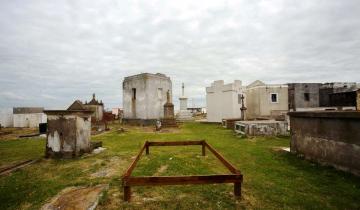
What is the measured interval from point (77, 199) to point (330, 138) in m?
6.93

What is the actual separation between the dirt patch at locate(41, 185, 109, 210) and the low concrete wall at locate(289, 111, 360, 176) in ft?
20.6

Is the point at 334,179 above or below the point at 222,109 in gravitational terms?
below

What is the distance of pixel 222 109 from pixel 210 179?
2272 cm

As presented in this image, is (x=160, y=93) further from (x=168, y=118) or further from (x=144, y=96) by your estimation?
(x=168, y=118)

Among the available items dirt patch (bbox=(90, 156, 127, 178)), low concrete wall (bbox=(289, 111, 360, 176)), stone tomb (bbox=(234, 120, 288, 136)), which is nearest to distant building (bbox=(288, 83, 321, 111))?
stone tomb (bbox=(234, 120, 288, 136))

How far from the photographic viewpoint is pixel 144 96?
23828 mm

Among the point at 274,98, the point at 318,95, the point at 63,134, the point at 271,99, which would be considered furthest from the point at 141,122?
the point at 318,95

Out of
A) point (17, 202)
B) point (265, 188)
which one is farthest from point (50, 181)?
point (265, 188)

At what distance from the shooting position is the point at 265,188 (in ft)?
15.6

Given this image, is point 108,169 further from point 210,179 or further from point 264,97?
point 264,97

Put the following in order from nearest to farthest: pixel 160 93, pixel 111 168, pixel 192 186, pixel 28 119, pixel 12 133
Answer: pixel 192 186 → pixel 111 168 → pixel 12 133 → pixel 28 119 → pixel 160 93

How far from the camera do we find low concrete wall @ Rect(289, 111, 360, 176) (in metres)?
5.48

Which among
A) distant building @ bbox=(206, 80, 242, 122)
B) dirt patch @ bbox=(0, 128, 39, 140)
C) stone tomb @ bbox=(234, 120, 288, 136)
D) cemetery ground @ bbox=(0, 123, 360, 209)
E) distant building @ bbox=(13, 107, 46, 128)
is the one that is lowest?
cemetery ground @ bbox=(0, 123, 360, 209)

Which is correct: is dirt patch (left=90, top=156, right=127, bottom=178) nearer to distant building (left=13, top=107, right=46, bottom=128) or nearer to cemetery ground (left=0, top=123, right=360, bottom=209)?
cemetery ground (left=0, top=123, right=360, bottom=209)
